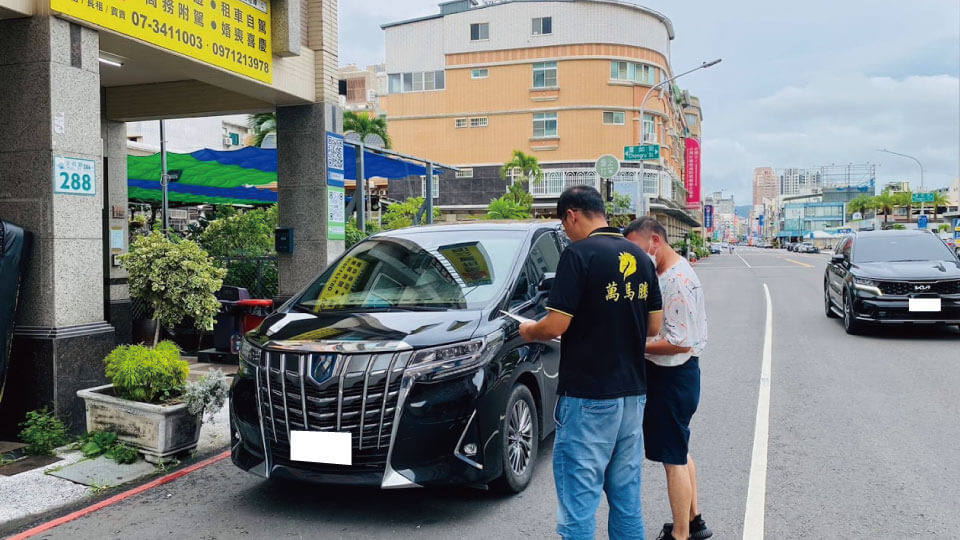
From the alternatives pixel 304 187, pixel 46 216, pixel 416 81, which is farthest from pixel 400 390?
pixel 416 81

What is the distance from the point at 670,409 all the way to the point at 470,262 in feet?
6.57

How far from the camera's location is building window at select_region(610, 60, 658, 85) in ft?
161

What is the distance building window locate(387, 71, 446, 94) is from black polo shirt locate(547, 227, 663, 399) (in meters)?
50.8

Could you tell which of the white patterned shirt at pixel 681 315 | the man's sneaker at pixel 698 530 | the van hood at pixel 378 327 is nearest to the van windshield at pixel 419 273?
the van hood at pixel 378 327

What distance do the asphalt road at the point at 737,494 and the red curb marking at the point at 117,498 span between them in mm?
89

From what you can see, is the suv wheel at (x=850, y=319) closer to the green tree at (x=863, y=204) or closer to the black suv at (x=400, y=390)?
the black suv at (x=400, y=390)

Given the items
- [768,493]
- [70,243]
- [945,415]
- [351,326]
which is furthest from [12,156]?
[945,415]

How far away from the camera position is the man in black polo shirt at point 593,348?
123 inches

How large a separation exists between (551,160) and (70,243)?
4497cm

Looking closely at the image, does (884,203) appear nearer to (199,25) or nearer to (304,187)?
(304,187)

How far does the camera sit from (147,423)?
17.6 feet

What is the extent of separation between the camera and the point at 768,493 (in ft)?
15.5

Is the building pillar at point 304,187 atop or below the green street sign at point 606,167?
below

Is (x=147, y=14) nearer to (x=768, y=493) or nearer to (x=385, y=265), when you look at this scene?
(x=385, y=265)
